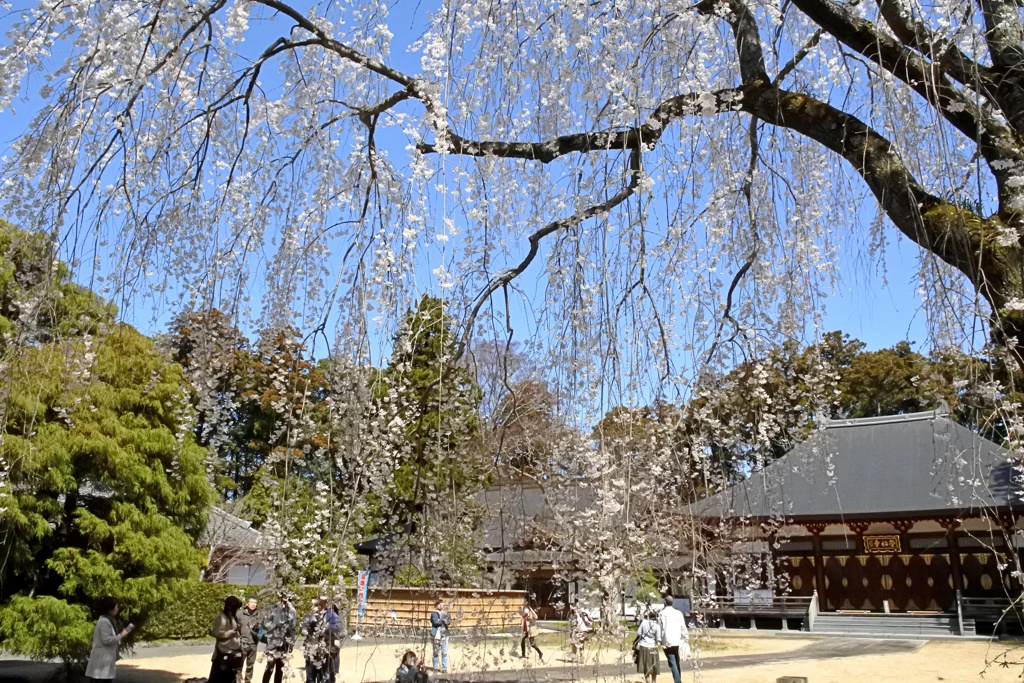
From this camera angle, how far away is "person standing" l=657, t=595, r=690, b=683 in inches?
233

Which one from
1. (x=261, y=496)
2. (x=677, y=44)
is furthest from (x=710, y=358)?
→ (x=261, y=496)

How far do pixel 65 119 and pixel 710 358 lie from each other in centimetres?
234

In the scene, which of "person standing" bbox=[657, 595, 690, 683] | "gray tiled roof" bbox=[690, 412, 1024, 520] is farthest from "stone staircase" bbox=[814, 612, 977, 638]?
"person standing" bbox=[657, 595, 690, 683]

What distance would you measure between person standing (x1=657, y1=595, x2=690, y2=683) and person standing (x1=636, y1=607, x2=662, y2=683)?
6 centimetres

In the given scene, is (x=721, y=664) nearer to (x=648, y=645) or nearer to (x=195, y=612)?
(x=648, y=645)

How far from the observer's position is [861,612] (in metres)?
12.6

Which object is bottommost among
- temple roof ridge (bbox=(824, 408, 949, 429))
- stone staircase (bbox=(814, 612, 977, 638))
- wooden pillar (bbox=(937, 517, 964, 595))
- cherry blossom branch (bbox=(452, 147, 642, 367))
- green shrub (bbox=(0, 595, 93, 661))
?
stone staircase (bbox=(814, 612, 977, 638))

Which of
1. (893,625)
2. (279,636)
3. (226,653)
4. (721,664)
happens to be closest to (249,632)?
(279,636)

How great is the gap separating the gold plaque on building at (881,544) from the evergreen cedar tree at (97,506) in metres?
10.5

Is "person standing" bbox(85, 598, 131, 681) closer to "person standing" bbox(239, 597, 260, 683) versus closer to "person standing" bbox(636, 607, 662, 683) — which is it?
"person standing" bbox(239, 597, 260, 683)

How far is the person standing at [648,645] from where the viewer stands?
600 centimetres

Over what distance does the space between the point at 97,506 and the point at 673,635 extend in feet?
15.2

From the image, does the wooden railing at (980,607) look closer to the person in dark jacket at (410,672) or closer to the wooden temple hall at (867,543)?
the wooden temple hall at (867,543)

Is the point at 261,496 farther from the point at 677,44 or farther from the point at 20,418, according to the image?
the point at 677,44
